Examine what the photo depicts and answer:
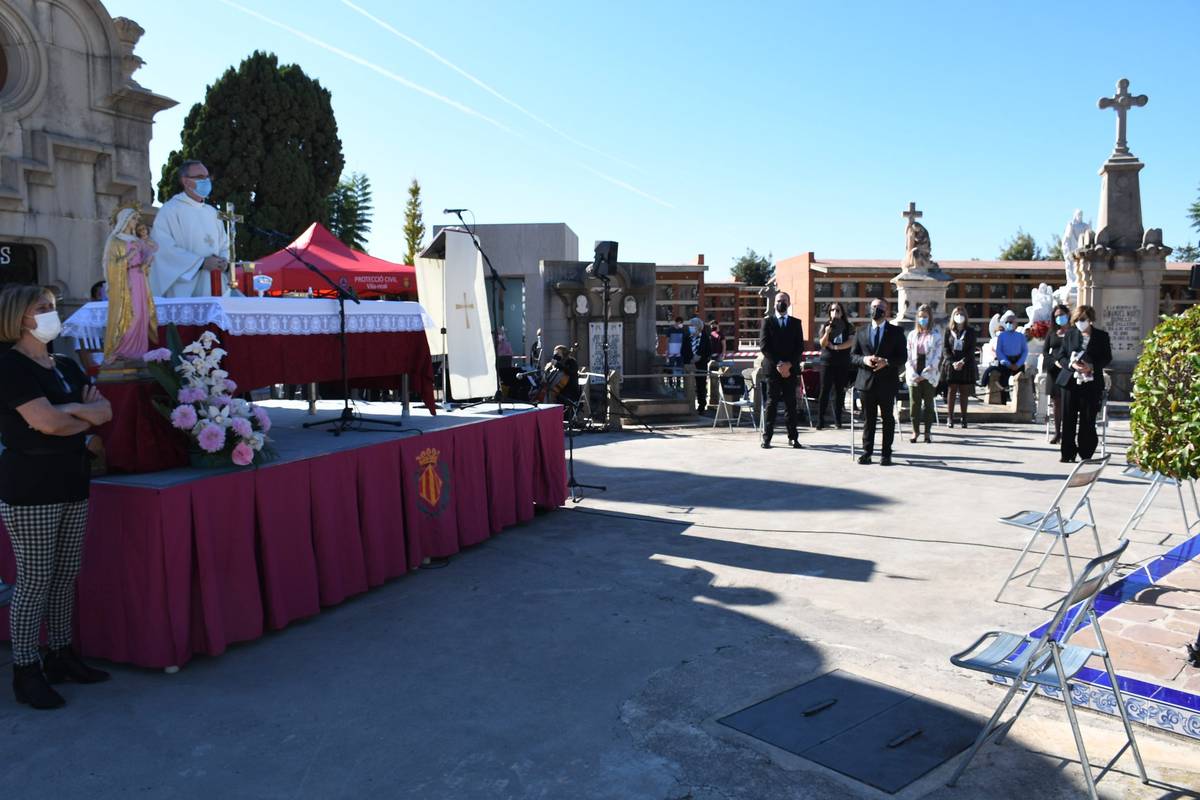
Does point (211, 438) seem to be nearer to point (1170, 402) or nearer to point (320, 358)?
point (320, 358)

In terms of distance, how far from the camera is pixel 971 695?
405 centimetres

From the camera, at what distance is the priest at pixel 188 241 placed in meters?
5.85

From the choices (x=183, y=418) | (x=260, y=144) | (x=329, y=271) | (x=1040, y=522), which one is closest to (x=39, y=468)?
(x=183, y=418)

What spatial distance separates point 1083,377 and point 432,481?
731 cm

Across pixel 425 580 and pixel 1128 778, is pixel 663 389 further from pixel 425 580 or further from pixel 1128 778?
pixel 1128 778

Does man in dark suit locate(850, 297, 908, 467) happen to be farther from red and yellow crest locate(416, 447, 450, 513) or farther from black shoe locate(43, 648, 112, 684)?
black shoe locate(43, 648, 112, 684)

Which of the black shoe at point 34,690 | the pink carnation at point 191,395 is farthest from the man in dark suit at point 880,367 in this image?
the black shoe at point 34,690

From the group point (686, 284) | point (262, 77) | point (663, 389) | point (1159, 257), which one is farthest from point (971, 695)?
point (262, 77)

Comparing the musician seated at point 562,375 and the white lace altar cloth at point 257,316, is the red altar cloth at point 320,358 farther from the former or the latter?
the musician seated at point 562,375

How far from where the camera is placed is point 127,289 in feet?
16.3

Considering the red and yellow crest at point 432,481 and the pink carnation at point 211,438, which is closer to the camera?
the pink carnation at point 211,438

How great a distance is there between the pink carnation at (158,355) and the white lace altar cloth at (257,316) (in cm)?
55

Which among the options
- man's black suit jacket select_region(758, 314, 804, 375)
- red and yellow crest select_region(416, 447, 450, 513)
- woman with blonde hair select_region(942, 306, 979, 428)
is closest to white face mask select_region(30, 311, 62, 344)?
red and yellow crest select_region(416, 447, 450, 513)

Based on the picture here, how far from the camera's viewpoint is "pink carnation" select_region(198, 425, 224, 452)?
15.4 ft
